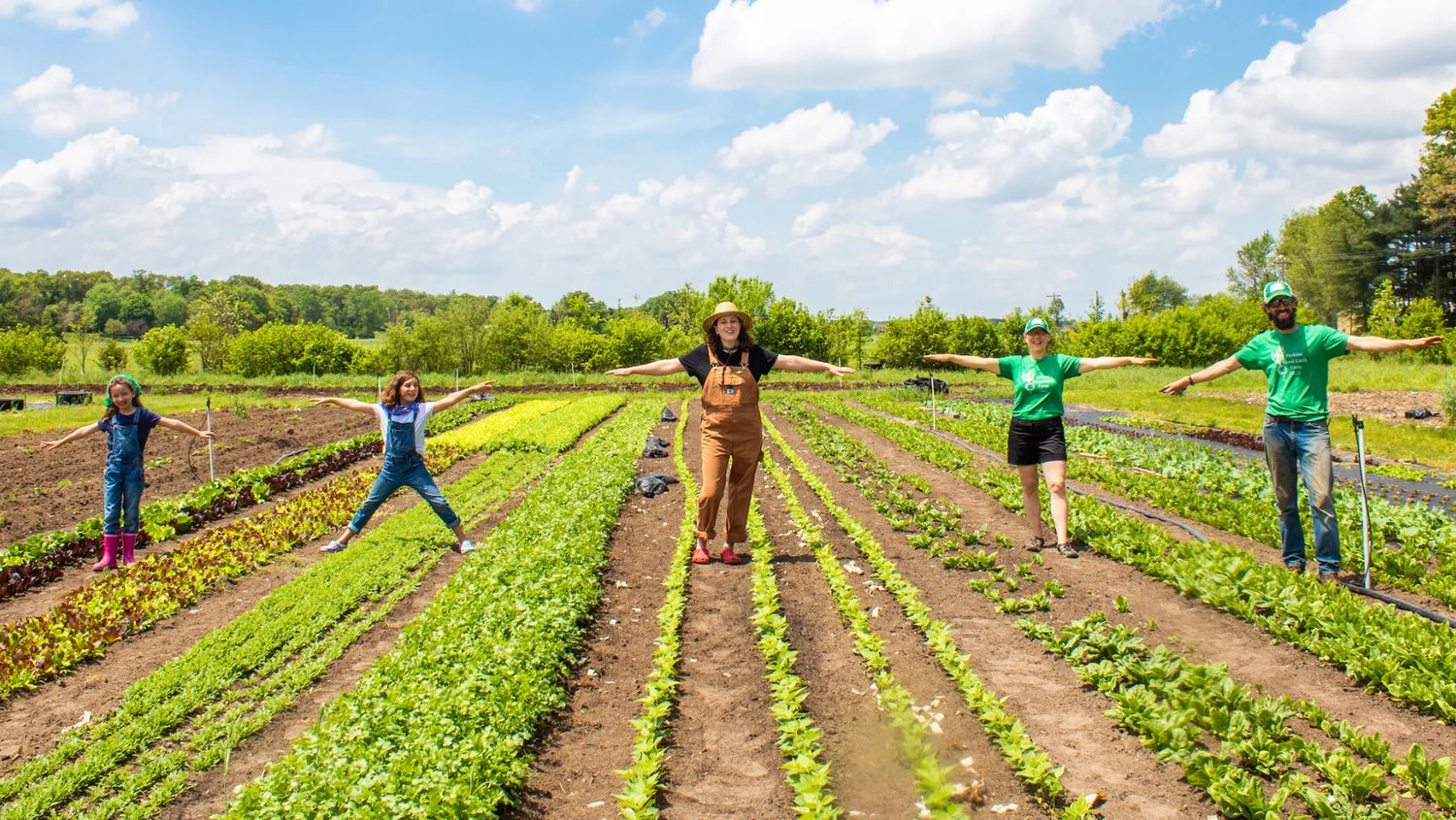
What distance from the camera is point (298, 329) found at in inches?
1810

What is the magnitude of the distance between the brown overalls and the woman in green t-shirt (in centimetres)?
170

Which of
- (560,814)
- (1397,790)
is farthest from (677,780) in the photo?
(1397,790)

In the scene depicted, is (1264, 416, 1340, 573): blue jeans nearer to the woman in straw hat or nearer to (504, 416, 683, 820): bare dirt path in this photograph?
the woman in straw hat

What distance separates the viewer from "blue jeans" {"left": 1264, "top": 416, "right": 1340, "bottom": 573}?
20.4ft

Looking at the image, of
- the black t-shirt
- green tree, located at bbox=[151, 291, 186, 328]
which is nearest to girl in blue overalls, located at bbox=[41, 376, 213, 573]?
the black t-shirt

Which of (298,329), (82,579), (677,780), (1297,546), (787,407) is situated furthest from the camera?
(298,329)

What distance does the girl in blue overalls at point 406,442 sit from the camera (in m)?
8.17

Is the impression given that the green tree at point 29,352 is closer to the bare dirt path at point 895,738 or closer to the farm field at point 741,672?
the farm field at point 741,672

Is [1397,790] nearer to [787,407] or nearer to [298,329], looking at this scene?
[787,407]

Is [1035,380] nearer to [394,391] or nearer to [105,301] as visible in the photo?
[394,391]

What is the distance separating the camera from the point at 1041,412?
742 centimetres

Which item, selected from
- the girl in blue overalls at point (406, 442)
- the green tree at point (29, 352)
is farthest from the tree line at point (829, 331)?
the girl in blue overalls at point (406, 442)

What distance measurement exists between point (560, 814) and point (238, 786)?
1618 mm

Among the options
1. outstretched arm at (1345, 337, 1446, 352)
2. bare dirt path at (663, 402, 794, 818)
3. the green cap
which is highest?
the green cap
